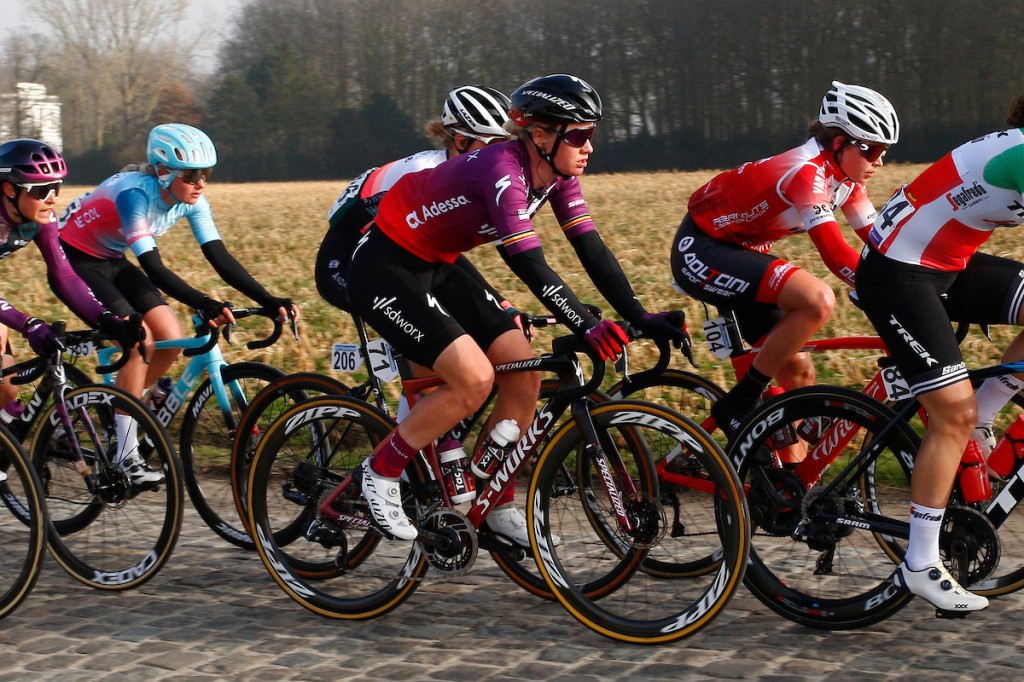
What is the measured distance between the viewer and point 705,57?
250 ft

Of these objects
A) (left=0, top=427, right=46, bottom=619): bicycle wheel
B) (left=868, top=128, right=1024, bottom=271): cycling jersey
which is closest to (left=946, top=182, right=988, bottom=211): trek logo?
(left=868, top=128, right=1024, bottom=271): cycling jersey

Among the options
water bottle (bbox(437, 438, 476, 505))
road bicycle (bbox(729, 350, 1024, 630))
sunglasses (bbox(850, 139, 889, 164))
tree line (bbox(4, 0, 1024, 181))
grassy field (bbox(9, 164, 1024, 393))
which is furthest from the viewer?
tree line (bbox(4, 0, 1024, 181))

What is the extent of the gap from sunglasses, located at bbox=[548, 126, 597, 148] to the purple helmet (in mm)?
2490

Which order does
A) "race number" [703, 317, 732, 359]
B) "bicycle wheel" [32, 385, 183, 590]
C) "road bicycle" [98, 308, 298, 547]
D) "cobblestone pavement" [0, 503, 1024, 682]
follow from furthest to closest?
"road bicycle" [98, 308, 298, 547], "race number" [703, 317, 732, 359], "bicycle wheel" [32, 385, 183, 590], "cobblestone pavement" [0, 503, 1024, 682]

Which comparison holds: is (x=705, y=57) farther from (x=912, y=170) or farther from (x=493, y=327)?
(x=493, y=327)

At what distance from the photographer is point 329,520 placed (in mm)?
5066

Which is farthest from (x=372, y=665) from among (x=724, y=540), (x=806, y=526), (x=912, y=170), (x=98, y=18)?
(x=98, y=18)

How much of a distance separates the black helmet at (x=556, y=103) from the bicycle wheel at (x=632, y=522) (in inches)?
42.0

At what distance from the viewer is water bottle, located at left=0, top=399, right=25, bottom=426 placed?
616 cm

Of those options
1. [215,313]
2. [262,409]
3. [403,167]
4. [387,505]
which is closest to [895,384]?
[387,505]

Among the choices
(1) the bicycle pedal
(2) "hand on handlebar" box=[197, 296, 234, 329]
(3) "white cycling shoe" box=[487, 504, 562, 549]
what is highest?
(2) "hand on handlebar" box=[197, 296, 234, 329]

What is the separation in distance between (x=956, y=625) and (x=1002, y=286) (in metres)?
1.33

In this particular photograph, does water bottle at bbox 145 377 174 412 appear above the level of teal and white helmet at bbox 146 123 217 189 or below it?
below

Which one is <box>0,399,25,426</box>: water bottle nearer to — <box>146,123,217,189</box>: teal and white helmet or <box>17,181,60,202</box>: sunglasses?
<box>17,181,60,202</box>: sunglasses
